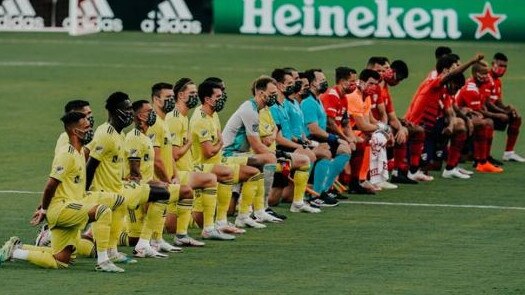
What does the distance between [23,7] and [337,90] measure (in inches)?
1254

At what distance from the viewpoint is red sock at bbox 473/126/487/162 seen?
1054 inches

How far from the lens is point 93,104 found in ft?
116

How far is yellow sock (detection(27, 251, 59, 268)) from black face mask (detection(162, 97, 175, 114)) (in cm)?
260

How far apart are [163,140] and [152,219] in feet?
3.93

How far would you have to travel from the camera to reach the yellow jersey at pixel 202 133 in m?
19.8

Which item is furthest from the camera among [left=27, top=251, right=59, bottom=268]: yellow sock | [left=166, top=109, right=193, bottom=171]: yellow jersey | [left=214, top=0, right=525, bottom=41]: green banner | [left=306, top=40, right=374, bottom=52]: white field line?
[left=214, top=0, right=525, bottom=41]: green banner

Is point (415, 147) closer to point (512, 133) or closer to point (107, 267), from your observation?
point (512, 133)

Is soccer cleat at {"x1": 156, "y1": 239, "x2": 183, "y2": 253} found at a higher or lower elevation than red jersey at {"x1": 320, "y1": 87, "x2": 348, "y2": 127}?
lower

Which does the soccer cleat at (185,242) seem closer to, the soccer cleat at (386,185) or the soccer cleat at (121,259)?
the soccer cleat at (121,259)

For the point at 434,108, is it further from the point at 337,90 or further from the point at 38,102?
the point at 38,102

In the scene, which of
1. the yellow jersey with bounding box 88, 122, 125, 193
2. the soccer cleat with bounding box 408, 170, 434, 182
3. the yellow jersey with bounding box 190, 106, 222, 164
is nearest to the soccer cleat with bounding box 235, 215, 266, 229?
the yellow jersey with bounding box 190, 106, 222, 164

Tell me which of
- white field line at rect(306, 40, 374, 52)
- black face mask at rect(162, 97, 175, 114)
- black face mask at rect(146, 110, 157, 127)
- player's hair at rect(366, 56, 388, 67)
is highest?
player's hair at rect(366, 56, 388, 67)

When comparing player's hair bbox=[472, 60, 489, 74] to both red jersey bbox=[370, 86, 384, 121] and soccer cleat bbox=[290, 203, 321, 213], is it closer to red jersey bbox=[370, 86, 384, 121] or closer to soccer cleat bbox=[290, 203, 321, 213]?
red jersey bbox=[370, 86, 384, 121]

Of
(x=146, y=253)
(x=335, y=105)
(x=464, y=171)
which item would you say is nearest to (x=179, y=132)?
(x=146, y=253)
